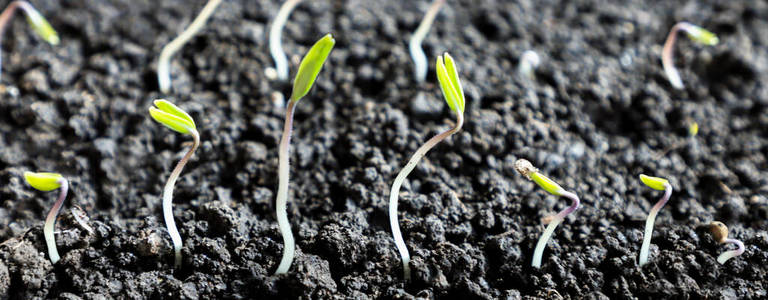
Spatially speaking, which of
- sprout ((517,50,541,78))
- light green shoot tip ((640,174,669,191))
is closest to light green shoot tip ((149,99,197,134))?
light green shoot tip ((640,174,669,191))

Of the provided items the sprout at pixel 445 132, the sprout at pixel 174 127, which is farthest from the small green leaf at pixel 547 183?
the sprout at pixel 174 127

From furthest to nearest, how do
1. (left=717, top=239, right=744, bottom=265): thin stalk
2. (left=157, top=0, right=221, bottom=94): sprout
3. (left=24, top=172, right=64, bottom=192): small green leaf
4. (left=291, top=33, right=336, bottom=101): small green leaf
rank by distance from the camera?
(left=157, top=0, right=221, bottom=94): sprout, (left=717, top=239, right=744, bottom=265): thin stalk, (left=24, top=172, right=64, bottom=192): small green leaf, (left=291, top=33, right=336, bottom=101): small green leaf

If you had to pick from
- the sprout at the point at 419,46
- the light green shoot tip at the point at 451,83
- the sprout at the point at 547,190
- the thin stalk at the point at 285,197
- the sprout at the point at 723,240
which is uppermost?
the sprout at the point at 419,46

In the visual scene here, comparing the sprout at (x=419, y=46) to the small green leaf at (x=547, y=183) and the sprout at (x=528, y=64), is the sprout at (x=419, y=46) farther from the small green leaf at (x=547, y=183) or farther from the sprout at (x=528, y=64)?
the small green leaf at (x=547, y=183)

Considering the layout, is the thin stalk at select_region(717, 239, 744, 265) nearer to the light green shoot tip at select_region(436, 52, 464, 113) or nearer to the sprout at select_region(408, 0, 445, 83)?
the light green shoot tip at select_region(436, 52, 464, 113)

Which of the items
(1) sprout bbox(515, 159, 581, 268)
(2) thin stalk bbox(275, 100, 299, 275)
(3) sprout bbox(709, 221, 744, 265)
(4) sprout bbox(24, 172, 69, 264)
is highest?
(3) sprout bbox(709, 221, 744, 265)

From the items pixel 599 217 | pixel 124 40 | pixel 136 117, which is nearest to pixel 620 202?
pixel 599 217

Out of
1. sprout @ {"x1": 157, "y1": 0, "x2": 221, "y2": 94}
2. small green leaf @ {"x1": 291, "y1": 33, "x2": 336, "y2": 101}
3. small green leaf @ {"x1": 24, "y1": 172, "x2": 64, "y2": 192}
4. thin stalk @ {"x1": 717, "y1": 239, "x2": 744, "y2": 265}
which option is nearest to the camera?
small green leaf @ {"x1": 291, "y1": 33, "x2": 336, "y2": 101}

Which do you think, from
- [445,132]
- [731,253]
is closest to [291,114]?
[445,132]
